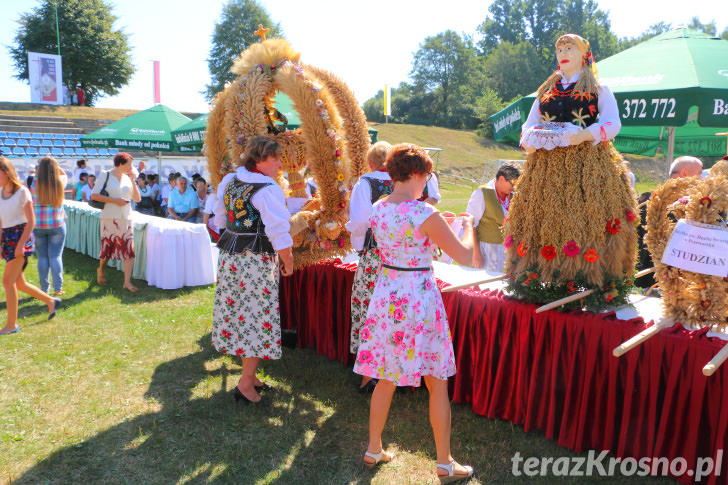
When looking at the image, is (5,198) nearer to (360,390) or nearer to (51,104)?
(360,390)

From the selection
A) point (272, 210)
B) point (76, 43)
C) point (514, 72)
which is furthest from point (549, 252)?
point (514, 72)

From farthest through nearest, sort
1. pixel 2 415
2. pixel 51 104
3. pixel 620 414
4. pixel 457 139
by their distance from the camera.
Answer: pixel 457 139
pixel 51 104
pixel 2 415
pixel 620 414

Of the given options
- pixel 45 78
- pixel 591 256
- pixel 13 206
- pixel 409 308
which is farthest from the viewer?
pixel 45 78

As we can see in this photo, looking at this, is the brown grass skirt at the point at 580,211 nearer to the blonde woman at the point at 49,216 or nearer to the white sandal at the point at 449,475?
the white sandal at the point at 449,475

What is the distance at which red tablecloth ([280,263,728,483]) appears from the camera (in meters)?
2.35

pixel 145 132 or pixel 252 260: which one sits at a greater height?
pixel 145 132

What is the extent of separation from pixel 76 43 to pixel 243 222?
4021cm

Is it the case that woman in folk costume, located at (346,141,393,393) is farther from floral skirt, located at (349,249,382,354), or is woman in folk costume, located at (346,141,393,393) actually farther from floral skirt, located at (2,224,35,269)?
floral skirt, located at (2,224,35,269)

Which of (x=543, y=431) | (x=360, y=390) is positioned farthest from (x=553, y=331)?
(x=360, y=390)

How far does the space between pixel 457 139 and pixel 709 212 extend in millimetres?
36289

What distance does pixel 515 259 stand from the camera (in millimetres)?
2965

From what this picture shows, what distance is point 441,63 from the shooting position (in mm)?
58938

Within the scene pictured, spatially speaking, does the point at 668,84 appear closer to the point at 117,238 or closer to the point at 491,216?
the point at 491,216

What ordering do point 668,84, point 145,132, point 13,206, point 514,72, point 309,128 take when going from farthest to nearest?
point 514,72, point 145,132, point 13,206, point 668,84, point 309,128
